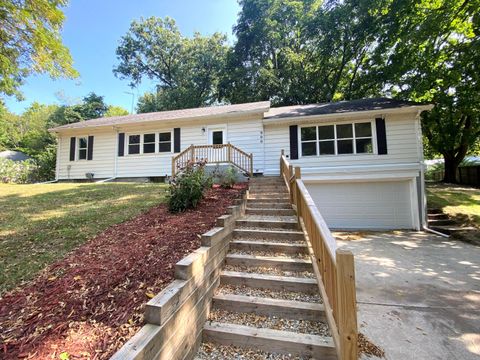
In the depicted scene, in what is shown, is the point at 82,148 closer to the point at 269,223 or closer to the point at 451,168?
the point at 269,223

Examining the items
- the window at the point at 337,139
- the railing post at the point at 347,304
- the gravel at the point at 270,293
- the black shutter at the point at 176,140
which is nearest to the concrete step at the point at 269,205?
the gravel at the point at 270,293

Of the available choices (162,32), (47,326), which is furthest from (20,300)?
(162,32)

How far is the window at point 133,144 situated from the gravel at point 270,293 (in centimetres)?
1105

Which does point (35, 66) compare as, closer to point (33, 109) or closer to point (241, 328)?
point (241, 328)

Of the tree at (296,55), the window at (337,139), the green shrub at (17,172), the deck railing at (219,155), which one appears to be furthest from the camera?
the tree at (296,55)

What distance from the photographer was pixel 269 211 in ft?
18.1

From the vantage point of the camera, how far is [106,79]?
27734 mm

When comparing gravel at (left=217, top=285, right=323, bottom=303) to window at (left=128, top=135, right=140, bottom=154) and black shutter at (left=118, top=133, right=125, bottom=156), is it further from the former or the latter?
black shutter at (left=118, top=133, right=125, bottom=156)

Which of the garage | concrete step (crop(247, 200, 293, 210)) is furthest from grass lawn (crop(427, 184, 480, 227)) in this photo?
concrete step (crop(247, 200, 293, 210))

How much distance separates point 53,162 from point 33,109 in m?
35.2

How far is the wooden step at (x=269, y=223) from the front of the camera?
15.3 ft

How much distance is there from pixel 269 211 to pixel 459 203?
9.88m

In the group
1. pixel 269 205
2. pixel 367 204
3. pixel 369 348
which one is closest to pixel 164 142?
pixel 269 205

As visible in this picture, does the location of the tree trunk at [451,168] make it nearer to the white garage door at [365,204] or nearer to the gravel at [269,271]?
the white garage door at [365,204]
